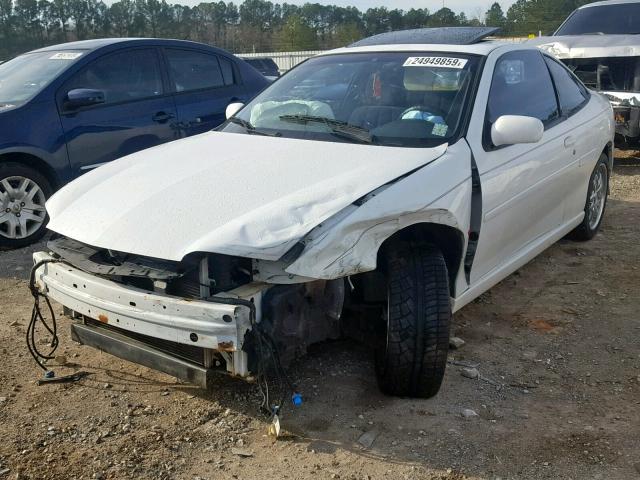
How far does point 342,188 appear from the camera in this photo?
298 centimetres

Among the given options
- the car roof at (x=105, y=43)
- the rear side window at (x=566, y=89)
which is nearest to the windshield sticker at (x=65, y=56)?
the car roof at (x=105, y=43)

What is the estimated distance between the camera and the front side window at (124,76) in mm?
6207

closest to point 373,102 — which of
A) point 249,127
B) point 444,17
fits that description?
Answer: point 249,127

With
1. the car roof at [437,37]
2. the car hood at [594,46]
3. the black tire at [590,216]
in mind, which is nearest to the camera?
the car roof at [437,37]

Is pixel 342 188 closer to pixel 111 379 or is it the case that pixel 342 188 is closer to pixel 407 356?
pixel 407 356

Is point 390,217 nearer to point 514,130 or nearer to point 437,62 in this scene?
point 514,130

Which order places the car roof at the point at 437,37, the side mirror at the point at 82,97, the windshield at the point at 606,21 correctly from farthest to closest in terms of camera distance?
the windshield at the point at 606,21
the side mirror at the point at 82,97
the car roof at the point at 437,37

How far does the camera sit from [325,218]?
8.99 ft

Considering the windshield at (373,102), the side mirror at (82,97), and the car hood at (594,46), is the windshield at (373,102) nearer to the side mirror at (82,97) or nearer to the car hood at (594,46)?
the side mirror at (82,97)

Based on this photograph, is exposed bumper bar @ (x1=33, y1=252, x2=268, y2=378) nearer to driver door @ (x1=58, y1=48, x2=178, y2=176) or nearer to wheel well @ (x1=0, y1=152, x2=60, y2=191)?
wheel well @ (x1=0, y1=152, x2=60, y2=191)

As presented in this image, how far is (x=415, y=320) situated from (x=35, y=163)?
4.08 meters

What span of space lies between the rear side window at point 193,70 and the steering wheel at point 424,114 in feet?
11.7

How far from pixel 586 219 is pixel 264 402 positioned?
142 inches

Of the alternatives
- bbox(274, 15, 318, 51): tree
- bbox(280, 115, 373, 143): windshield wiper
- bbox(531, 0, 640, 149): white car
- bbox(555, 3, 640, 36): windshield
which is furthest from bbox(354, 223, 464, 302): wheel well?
bbox(274, 15, 318, 51): tree
